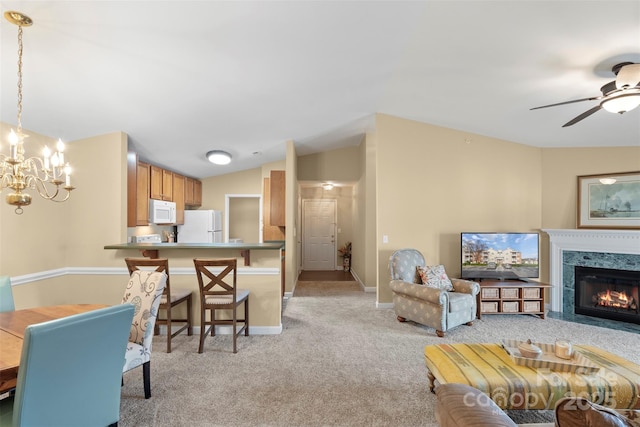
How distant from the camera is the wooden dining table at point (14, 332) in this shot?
1301 mm

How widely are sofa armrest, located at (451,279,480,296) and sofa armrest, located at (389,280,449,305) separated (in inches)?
22.0

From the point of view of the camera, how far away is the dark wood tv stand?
4020mm

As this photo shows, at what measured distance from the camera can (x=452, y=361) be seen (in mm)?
2100

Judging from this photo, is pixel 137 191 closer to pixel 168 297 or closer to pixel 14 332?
pixel 168 297

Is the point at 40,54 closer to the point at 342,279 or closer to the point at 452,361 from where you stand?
the point at 452,361

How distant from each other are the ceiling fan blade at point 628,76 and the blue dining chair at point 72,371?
3.83 meters

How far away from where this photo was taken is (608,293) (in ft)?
13.4

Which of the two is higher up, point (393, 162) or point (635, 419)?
point (393, 162)

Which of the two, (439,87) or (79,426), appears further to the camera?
(439,87)

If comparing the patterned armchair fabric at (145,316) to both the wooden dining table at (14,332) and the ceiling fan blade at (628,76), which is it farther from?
the ceiling fan blade at (628,76)

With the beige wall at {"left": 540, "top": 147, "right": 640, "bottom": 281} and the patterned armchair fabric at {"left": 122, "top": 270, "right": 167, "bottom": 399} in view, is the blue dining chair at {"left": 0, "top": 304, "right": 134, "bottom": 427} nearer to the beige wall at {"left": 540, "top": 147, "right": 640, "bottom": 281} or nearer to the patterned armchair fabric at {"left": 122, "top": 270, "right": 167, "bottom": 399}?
the patterned armchair fabric at {"left": 122, "top": 270, "right": 167, "bottom": 399}

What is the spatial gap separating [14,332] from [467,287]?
4.23 metres

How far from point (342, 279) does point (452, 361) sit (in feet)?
15.3

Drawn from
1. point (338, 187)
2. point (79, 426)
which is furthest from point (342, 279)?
point (79, 426)
